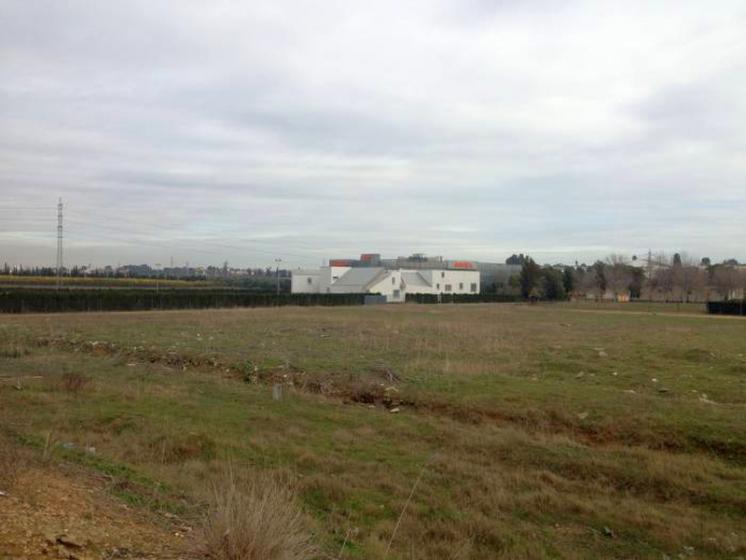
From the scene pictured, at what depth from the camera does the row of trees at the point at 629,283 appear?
408 ft

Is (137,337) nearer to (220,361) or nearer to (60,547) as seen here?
(220,361)

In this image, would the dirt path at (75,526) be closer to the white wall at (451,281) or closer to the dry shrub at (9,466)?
the dry shrub at (9,466)

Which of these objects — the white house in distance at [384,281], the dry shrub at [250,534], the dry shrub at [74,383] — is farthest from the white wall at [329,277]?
the dry shrub at [250,534]

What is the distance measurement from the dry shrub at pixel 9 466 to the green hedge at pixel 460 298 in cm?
10070

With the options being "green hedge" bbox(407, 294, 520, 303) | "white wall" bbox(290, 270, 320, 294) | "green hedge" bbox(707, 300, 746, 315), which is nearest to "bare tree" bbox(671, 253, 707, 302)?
"green hedge" bbox(407, 294, 520, 303)

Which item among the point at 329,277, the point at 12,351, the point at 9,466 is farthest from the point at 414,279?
the point at 9,466

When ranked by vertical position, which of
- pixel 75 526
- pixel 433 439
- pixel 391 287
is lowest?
pixel 433 439

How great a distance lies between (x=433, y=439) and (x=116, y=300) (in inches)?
2197

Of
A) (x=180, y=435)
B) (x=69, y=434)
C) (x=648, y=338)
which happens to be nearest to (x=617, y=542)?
(x=180, y=435)

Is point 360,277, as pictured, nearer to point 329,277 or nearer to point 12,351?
point 329,277

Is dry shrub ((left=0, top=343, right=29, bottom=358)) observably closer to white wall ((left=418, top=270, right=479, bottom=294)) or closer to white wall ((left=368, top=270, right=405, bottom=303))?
white wall ((left=368, top=270, right=405, bottom=303))

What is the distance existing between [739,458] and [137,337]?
2538cm

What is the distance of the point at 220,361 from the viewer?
71.5 feet

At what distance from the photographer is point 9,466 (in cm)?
664
